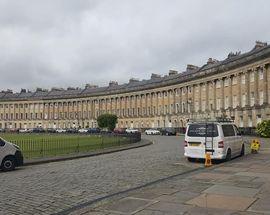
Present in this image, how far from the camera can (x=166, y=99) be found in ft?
373

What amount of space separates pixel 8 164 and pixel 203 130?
9661 mm

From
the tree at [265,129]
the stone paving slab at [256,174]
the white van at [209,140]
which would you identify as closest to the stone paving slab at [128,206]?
the stone paving slab at [256,174]

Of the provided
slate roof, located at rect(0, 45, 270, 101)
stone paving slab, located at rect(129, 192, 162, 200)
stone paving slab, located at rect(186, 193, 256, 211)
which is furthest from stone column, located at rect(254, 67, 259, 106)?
stone paving slab, located at rect(129, 192, 162, 200)

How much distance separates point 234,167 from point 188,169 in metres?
2.05

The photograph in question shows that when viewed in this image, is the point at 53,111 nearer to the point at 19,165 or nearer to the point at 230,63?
the point at 230,63

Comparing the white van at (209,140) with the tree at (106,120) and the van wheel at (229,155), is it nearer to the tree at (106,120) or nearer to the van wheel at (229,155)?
the van wheel at (229,155)

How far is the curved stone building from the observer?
76.4 metres

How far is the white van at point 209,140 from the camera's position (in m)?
22.2

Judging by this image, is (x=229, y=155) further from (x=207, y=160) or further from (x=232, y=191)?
(x=232, y=191)

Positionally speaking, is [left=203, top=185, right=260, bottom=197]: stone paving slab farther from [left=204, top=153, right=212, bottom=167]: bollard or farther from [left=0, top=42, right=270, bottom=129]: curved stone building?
[left=0, top=42, right=270, bottom=129]: curved stone building

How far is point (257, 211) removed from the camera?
9711 millimetres

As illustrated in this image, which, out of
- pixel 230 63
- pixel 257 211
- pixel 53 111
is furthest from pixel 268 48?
pixel 53 111

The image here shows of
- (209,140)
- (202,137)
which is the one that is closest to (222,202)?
(209,140)

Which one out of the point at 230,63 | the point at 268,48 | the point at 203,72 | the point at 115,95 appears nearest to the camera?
the point at 268,48
